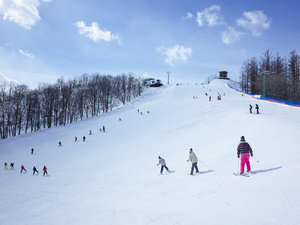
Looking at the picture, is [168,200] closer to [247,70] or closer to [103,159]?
[103,159]

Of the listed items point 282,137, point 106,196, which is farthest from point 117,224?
point 282,137

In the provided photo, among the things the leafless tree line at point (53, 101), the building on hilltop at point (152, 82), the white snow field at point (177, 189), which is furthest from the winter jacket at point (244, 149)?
the building on hilltop at point (152, 82)

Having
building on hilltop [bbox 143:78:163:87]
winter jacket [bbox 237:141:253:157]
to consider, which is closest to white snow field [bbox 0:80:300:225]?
winter jacket [bbox 237:141:253:157]

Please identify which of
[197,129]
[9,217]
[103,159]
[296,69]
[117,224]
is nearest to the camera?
[117,224]

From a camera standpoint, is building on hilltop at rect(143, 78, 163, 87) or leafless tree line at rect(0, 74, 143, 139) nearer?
leafless tree line at rect(0, 74, 143, 139)

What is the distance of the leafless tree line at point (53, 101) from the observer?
49106mm

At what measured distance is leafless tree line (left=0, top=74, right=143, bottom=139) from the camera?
4911 centimetres

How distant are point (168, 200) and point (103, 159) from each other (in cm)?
1220

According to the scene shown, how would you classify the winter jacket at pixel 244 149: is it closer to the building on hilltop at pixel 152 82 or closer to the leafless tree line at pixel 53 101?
the leafless tree line at pixel 53 101

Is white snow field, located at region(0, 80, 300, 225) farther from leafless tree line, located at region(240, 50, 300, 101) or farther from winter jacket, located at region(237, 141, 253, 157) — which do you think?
leafless tree line, located at region(240, 50, 300, 101)

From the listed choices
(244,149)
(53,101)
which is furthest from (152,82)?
(244,149)

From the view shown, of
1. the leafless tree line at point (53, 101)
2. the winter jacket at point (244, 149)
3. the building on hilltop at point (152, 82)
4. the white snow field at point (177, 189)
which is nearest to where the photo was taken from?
the white snow field at point (177, 189)

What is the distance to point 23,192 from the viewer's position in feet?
37.5

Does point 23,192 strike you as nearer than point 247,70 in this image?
Yes
